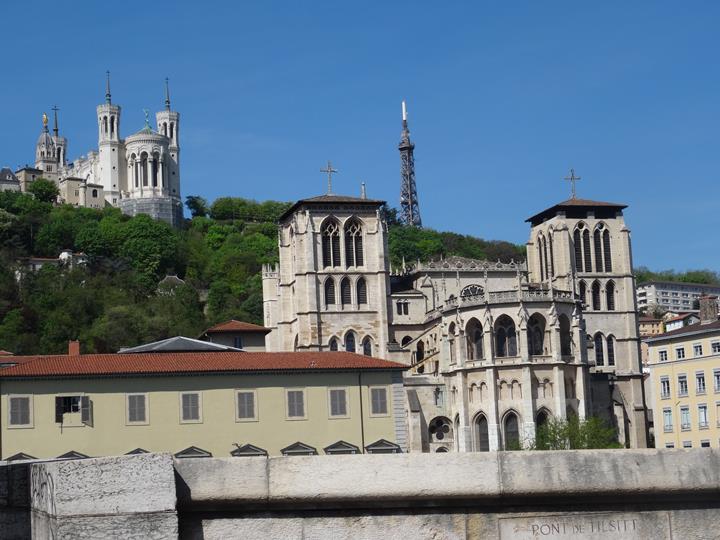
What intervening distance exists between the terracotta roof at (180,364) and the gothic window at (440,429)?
2750 centimetres

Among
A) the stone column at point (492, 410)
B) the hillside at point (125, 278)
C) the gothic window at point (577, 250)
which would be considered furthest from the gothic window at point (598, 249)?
the hillside at point (125, 278)

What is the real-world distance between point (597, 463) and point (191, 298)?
149m

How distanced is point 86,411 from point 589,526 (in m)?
50.5

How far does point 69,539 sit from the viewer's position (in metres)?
9.27

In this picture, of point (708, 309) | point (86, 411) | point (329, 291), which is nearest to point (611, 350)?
point (708, 309)

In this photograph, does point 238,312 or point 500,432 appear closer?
point 500,432

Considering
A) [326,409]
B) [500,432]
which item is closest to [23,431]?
[326,409]

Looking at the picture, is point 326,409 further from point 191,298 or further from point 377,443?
point 191,298

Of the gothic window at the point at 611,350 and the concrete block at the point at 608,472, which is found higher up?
the gothic window at the point at 611,350

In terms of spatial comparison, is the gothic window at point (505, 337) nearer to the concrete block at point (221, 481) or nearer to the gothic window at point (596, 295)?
the gothic window at point (596, 295)

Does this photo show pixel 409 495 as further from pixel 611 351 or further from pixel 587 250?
pixel 587 250

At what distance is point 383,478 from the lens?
33.3 feet

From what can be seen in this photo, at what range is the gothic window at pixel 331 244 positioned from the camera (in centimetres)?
10406

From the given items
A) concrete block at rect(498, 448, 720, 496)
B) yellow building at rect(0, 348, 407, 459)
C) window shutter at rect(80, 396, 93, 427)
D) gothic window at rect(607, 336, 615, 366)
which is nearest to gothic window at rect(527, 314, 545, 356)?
gothic window at rect(607, 336, 615, 366)
